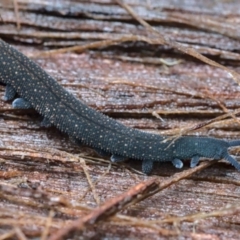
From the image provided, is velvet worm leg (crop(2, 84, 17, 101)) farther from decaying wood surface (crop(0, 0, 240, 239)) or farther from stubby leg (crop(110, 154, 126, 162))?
stubby leg (crop(110, 154, 126, 162))

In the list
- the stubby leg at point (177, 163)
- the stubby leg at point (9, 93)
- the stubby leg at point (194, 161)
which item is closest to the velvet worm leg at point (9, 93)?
the stubby leg at point (9, 93)

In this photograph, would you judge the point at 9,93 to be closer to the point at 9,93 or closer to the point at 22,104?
the point at 9,93

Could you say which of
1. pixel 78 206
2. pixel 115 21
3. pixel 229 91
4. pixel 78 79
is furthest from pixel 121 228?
pixel 115 21

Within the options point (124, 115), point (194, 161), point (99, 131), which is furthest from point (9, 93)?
point (194, 161)

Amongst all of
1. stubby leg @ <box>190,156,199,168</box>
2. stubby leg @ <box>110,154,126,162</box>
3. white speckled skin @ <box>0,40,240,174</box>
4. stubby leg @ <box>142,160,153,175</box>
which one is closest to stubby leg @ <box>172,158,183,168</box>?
white speckled skin @ <box>0,40,240,174</box>

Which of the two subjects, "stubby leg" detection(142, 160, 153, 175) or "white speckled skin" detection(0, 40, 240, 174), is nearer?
"white speckled skin" detection(0, 40, 240, 174)

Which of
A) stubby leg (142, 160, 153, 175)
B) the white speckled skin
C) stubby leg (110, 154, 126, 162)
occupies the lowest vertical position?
stubby leg (142, 160, 153, 175)

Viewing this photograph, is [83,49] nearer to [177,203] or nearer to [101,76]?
[101,76]
